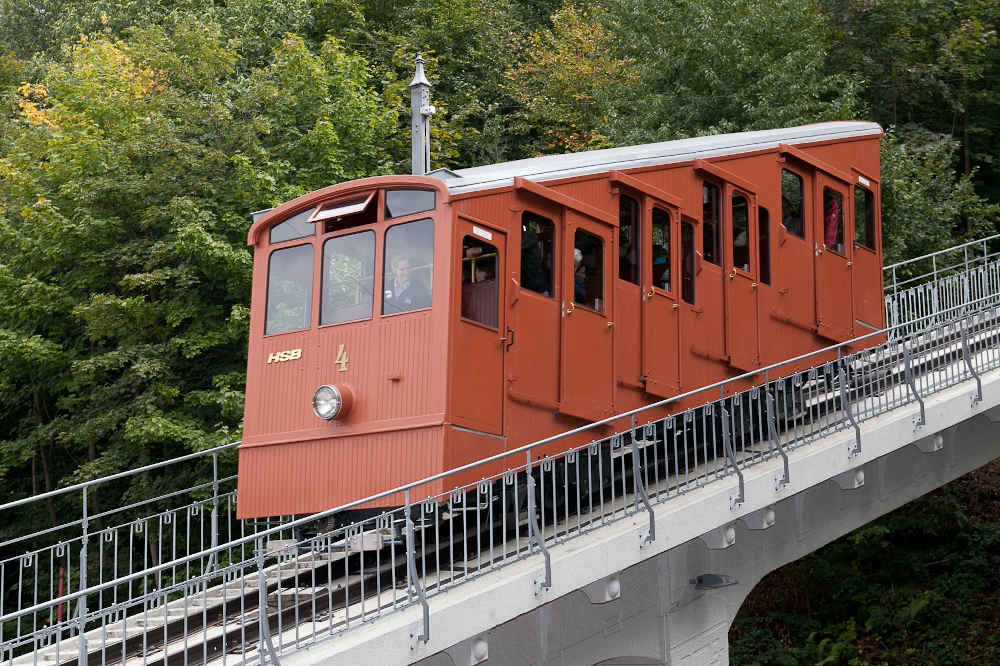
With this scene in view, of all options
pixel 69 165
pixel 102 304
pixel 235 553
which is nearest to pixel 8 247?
pixel 69 165

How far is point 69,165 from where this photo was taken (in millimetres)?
20250

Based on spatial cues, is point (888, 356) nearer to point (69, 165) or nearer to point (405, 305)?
point (405, 305)

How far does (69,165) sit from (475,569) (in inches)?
546

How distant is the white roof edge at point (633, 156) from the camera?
416 inches

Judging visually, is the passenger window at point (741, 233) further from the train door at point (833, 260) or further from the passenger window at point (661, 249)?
the train door at point (833, 260)

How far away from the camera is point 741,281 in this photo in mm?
13352

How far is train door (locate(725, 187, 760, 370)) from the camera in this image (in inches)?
521

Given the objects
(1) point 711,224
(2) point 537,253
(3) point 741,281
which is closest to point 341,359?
(2) point 537,253

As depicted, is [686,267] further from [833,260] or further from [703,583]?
[703,583]

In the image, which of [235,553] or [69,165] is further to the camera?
[69,165]

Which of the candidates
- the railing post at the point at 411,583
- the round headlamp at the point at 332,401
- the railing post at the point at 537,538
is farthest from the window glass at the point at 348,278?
the railing post at the point at 411,583

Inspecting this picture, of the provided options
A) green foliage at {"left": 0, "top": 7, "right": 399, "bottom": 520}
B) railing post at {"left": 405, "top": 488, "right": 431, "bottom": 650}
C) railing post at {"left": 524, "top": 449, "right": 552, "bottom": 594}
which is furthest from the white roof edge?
green foliage at {"left": 0, "top": 7, "right": 399, "bottom": 520}

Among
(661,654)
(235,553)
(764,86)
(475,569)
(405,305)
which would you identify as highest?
(764,86)

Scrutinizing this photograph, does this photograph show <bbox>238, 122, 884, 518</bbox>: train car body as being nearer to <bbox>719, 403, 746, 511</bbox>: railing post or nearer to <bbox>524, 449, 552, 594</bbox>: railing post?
<bbox>524, 449, 552, 594</bbox>: railing post
